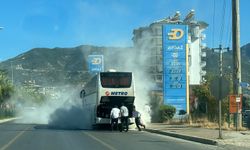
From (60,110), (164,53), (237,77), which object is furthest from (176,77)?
(237,77)

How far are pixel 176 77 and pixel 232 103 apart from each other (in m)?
19.2

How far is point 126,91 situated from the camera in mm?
35344

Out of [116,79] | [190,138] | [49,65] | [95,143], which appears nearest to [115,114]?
[116,79]

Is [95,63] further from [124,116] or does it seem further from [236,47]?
[236,47]

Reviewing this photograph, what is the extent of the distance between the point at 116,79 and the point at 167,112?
12.2 meters

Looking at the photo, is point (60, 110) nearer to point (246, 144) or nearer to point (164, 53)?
point (164, 53)

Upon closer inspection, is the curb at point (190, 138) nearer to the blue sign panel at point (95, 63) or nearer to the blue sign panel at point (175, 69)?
the blue sign panel at point (175, 69)

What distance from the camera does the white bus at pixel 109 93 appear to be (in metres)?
35.0

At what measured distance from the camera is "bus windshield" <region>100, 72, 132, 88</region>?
115 ft

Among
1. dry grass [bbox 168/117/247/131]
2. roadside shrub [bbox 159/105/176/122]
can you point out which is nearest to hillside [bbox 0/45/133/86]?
roadside shrub [bbox 159/105/176/122]

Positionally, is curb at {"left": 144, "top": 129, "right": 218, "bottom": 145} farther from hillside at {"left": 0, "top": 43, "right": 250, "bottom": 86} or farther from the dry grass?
hillside at {"left": 0, "top": 43, "right": 250, "bottom": 86}

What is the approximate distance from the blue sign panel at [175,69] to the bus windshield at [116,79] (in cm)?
1363

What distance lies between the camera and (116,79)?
35.4 meters

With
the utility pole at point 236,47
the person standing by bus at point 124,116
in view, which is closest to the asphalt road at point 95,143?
the person standing by bus at point 124,116
